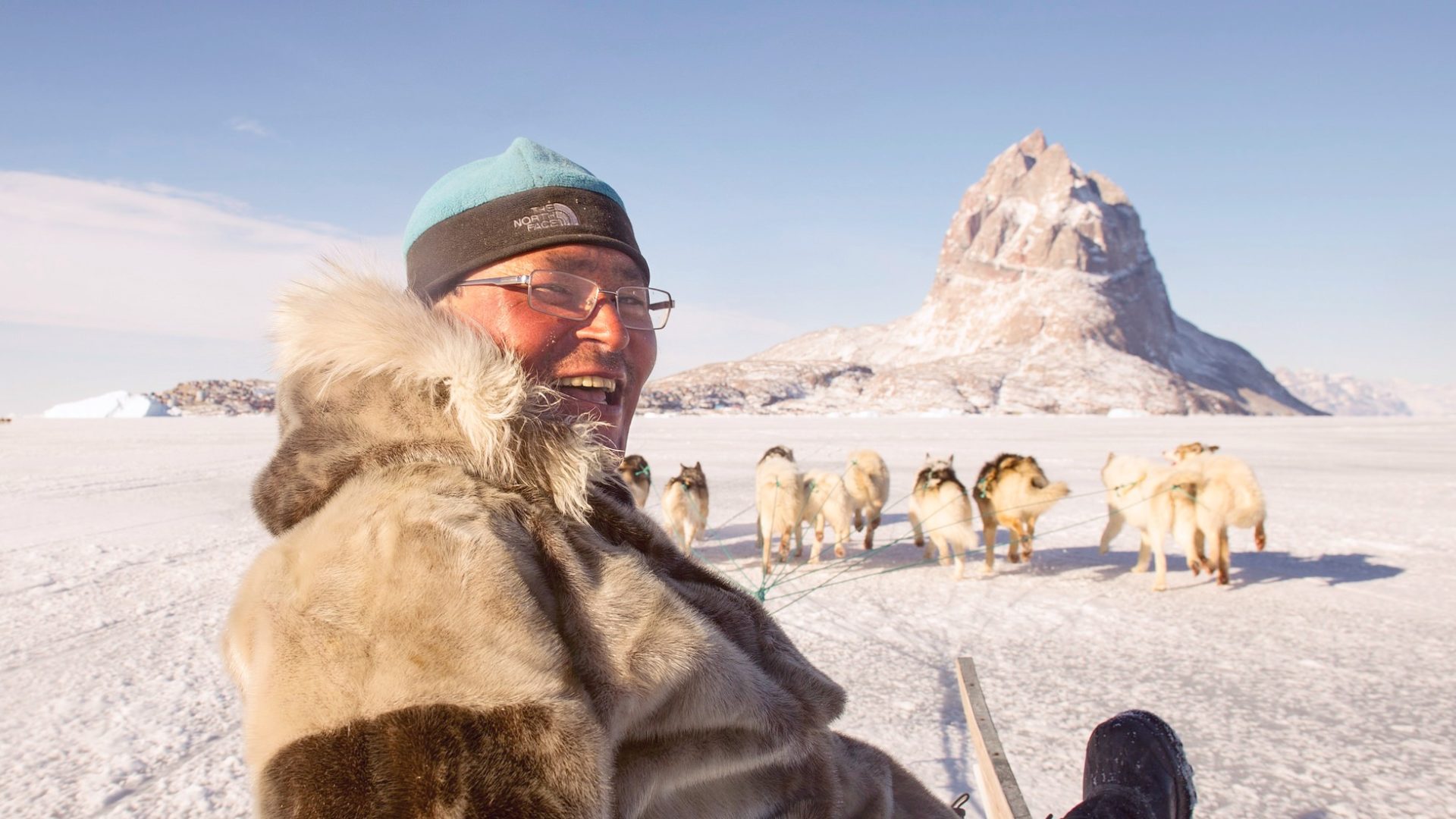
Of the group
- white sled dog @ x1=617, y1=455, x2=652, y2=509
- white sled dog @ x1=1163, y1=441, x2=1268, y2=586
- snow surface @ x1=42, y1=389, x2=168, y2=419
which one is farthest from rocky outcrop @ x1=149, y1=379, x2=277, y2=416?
white sled dog @ x1=1163, y1=441, x2=1268, y2=586

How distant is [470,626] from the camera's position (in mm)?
914

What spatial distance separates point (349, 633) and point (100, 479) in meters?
15.8

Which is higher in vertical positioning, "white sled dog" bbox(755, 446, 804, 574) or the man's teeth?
the man's teeth

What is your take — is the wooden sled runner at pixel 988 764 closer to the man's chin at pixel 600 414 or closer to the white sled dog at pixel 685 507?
the man's chin at pixel 600 414

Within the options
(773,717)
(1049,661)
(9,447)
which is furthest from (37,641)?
(9,447)

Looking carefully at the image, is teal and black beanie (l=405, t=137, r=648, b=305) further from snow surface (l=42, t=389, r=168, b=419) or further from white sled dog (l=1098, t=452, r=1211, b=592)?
snow surface (l=42, t=389, r=168, b=419)

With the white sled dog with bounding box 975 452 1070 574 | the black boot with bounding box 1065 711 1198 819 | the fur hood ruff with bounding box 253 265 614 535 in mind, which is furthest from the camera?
the white sled dog with bounding box 975 452 1070 574

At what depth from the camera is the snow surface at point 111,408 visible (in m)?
59.7

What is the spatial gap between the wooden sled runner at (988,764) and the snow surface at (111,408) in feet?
237

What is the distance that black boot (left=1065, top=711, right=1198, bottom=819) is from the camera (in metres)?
1.83

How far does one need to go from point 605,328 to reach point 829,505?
611cm

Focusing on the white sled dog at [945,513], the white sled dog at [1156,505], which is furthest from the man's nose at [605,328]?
the white sled dog at [1156,505]

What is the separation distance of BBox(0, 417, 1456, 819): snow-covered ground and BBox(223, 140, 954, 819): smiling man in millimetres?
2112

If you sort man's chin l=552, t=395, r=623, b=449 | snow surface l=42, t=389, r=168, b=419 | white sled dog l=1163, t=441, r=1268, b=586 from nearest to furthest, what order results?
man's chin l=552, t=395, r=623, b=449 → white sled dog l=1163, t=441, r=1268, b=586 → snow surface l=42, t=389, r=168, b=419
